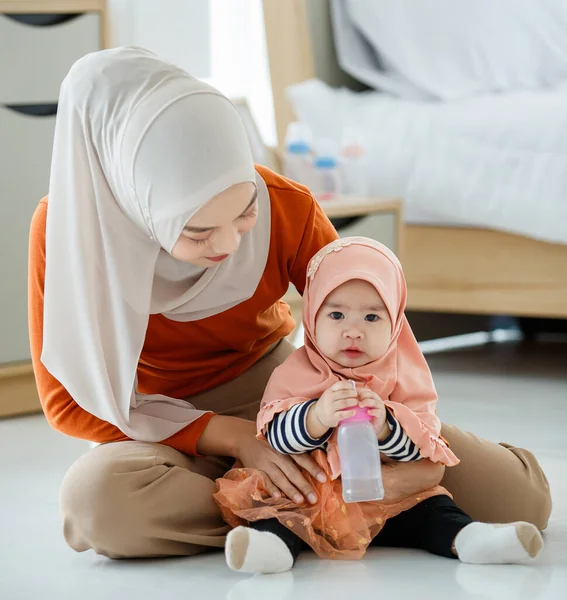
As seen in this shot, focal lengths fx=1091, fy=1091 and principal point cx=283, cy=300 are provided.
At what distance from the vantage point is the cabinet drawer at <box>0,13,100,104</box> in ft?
6.52

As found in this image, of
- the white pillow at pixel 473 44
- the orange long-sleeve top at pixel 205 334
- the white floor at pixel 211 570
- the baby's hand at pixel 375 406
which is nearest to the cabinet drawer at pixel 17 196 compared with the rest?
the white floor at pixel 211 570

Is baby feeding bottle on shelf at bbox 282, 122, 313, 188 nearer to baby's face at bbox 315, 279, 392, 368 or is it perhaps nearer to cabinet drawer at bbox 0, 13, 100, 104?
cabinet drawer at bbox 0, 13, 100, 104

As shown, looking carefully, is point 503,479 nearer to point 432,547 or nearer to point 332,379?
point 432,547

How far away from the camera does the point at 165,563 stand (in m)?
1.24

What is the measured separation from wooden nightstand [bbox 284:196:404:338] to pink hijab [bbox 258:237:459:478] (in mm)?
1049

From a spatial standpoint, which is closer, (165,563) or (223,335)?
(165,563)

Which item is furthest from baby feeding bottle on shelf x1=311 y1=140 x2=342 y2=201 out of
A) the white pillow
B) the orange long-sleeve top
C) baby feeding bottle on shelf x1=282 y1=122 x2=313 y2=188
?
the orange long-sleeve top

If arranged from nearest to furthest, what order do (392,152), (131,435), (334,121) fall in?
(131,435) < (392,152) < (334,121)

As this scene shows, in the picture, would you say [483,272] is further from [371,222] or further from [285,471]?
[285,471]

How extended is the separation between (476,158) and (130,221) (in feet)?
4.00

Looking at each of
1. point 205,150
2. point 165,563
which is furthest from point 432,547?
point 205,150

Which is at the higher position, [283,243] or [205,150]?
[205,150]

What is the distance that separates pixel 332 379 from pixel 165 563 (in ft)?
0.93

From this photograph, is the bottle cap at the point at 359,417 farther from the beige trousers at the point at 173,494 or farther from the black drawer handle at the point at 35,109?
the black drawer handle at the point at 35,109
